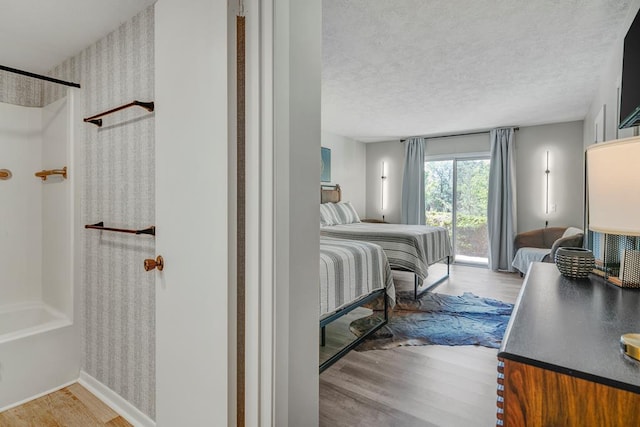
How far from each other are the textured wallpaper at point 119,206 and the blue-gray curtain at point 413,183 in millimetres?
5352

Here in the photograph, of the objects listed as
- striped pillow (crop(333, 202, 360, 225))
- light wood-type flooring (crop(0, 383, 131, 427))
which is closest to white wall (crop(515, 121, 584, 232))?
striped pillow (crop(333, 202, 360, 225))

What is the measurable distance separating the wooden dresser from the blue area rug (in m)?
1.79

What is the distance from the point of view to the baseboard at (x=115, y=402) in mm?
1643

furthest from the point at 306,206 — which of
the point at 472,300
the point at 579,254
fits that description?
the point at 472,300

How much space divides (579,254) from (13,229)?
363cm

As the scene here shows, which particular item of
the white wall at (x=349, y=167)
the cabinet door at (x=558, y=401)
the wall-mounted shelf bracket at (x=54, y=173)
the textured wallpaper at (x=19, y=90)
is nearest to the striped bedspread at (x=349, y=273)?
the cabinet door at (x=558, y=401)

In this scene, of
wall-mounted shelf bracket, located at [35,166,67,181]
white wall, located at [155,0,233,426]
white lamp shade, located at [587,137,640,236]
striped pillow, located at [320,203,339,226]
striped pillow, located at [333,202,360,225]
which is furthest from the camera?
striped pillow, located at [333,202,360,225]

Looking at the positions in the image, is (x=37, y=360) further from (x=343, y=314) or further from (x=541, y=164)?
(x=541, y=164)

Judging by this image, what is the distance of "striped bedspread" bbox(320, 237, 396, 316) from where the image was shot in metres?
2.32

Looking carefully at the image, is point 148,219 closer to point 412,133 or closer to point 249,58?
point 249,58

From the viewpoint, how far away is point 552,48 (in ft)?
8.48

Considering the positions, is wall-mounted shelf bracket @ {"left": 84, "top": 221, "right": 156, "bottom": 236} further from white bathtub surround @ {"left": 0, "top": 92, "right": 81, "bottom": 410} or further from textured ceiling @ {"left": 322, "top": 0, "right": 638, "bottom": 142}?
textured ceiling @ {"left": 322, "top": 0, "right": 638, "bottom": 142}

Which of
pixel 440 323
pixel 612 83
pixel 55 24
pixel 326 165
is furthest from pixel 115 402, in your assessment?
pixel 326 165

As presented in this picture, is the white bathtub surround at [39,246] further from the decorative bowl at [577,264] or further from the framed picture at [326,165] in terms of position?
the framed picture at [326,165]
